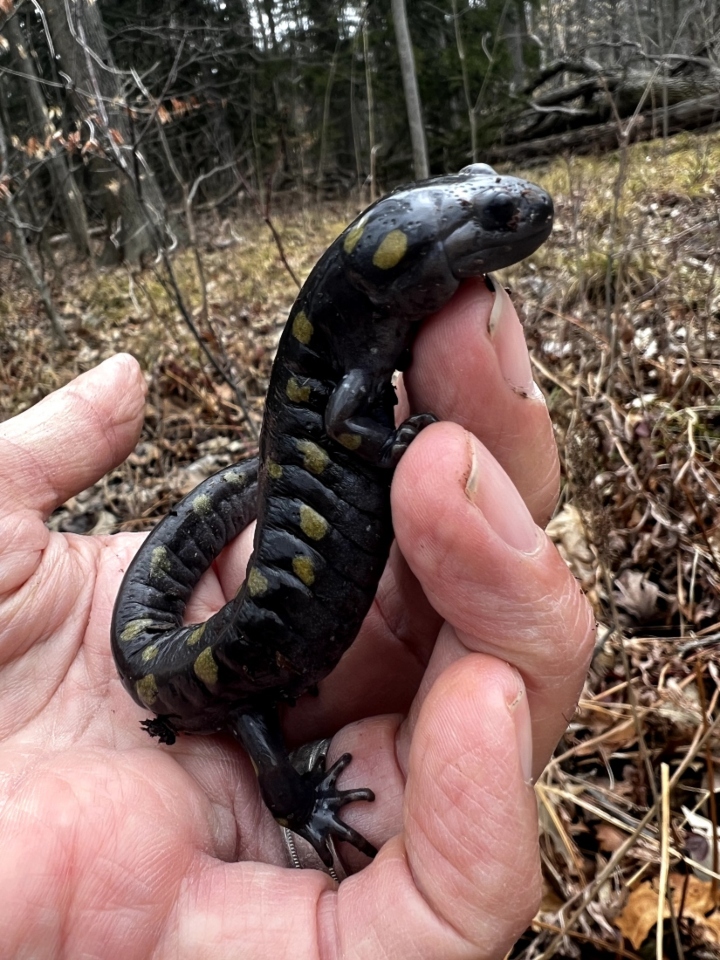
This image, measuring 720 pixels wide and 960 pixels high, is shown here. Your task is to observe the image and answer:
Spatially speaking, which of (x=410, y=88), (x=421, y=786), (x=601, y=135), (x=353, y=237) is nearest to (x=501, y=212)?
(x=353, y=237)

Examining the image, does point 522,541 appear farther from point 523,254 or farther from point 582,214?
point 582,214

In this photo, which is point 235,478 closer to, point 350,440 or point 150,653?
point 150,653

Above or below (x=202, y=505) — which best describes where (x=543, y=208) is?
above

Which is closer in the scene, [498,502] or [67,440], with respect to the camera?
[498,502]

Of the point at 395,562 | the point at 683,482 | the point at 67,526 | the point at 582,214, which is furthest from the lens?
the point at 582,214

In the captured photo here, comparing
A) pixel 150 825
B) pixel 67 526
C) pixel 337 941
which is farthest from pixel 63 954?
pixel 67 526

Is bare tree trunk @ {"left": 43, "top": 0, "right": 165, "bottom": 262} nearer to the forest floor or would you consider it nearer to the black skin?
the forest floor
